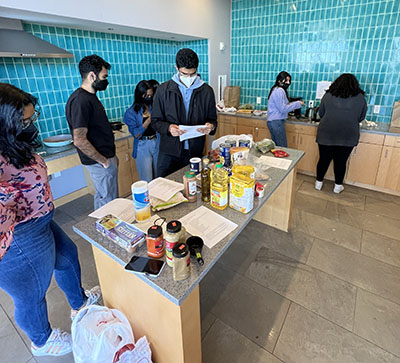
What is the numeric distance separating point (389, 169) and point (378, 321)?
215 centimetres

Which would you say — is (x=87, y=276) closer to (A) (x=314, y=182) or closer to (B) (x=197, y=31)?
(A) (x=314, y=182)

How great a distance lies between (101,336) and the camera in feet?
4.00

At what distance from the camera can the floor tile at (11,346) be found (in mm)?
1495

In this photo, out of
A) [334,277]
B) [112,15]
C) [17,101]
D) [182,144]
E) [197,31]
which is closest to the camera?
[17,101]

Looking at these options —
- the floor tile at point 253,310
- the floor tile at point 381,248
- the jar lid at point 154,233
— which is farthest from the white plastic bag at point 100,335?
the floor tile at point 381,248

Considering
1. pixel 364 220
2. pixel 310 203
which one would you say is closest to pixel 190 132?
pixel 310 203

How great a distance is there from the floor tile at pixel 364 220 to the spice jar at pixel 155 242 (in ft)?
7.61

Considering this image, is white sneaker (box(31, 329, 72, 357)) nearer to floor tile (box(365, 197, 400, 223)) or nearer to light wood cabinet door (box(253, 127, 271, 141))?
floor tile (box(365, 197, 400, 223))

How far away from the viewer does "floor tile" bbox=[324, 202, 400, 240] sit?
254 centimetres

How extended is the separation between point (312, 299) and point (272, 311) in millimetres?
321

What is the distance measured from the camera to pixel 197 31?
11.7 feet

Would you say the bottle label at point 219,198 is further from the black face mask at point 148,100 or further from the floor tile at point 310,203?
the floor tile at point 310,203

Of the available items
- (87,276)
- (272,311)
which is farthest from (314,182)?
(87,276)

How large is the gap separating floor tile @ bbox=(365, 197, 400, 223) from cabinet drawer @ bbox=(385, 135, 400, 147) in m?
0.68
